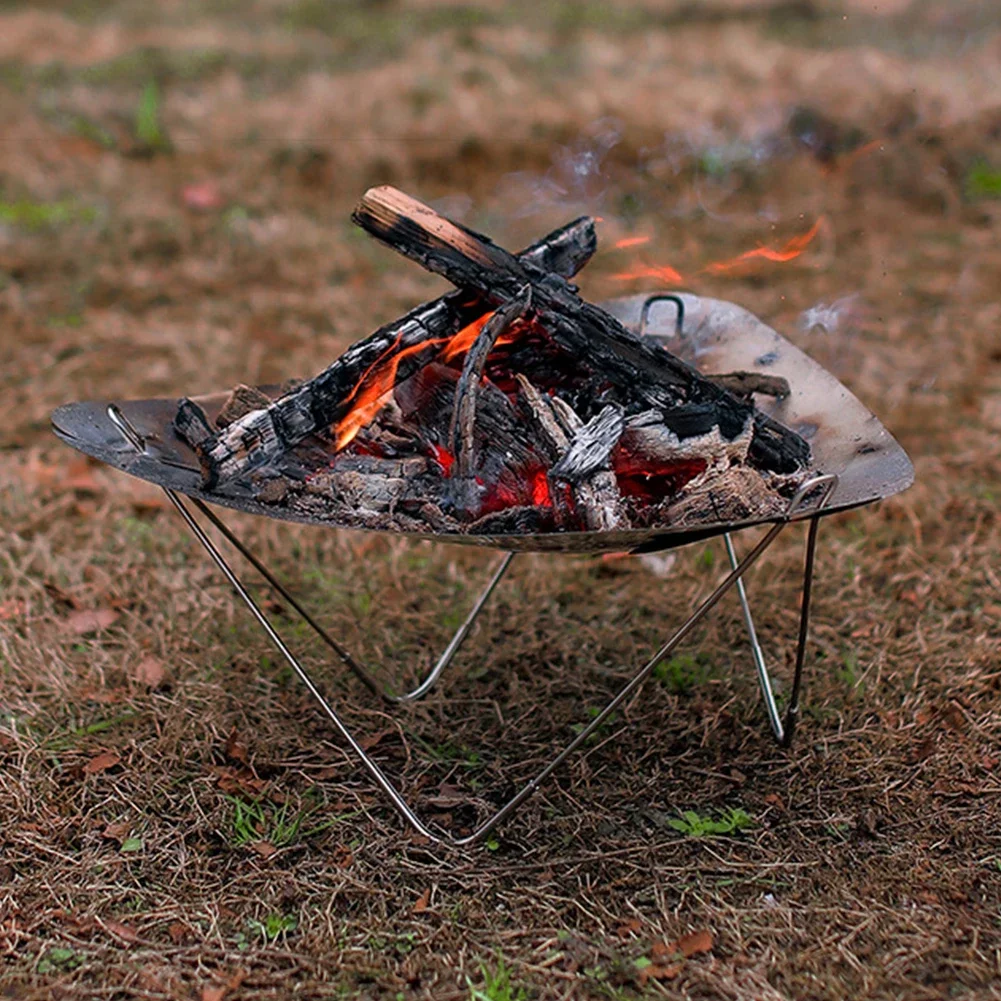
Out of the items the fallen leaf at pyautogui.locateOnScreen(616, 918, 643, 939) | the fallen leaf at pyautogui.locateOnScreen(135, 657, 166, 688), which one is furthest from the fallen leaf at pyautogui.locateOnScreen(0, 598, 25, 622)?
the fallen leaf at pyautogui.locateOnScreen(616, 918, 643, 939)

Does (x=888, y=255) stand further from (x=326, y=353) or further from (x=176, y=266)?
(x=176, y=266)

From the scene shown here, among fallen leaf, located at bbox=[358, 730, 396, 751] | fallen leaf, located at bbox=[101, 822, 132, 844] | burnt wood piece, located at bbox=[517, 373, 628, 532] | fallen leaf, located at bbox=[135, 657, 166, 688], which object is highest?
burnt wood piece, located at bbox=[517, 373, 628, 532]

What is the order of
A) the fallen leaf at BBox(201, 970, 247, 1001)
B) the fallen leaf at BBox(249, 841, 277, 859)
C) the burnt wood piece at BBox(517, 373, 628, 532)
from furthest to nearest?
the fallen leaf at BBox(249, 841, 277, 859)
the burnt wood piece at BBox(517, 373, 628, 532)
the fallen leaf at BBox(201, 970, 247, 1001)

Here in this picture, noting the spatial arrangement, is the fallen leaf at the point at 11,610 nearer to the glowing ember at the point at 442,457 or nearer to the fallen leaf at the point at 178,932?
the fallen leaf at the point at 178,932

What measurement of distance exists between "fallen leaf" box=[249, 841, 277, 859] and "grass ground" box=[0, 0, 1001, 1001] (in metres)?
0.02

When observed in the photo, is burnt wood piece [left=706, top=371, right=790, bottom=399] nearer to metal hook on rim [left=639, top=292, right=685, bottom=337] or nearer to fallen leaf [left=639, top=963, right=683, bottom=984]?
metal hook on rim [left=639, top=292, right=685, bottom=337]

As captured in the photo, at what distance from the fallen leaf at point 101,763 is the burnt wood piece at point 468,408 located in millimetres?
1096

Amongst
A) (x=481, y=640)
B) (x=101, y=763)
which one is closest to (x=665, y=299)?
(x=481, y=640)

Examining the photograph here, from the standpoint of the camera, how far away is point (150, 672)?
3.00m

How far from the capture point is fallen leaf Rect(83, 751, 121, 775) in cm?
263

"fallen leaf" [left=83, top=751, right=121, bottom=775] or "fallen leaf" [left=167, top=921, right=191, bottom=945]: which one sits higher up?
"fallen leaf" [left=83, top=751, right=121, bottom=775]

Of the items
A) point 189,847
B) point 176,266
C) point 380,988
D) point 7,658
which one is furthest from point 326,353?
point 380,988

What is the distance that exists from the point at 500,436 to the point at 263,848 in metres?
0.99

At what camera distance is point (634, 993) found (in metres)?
2.05
